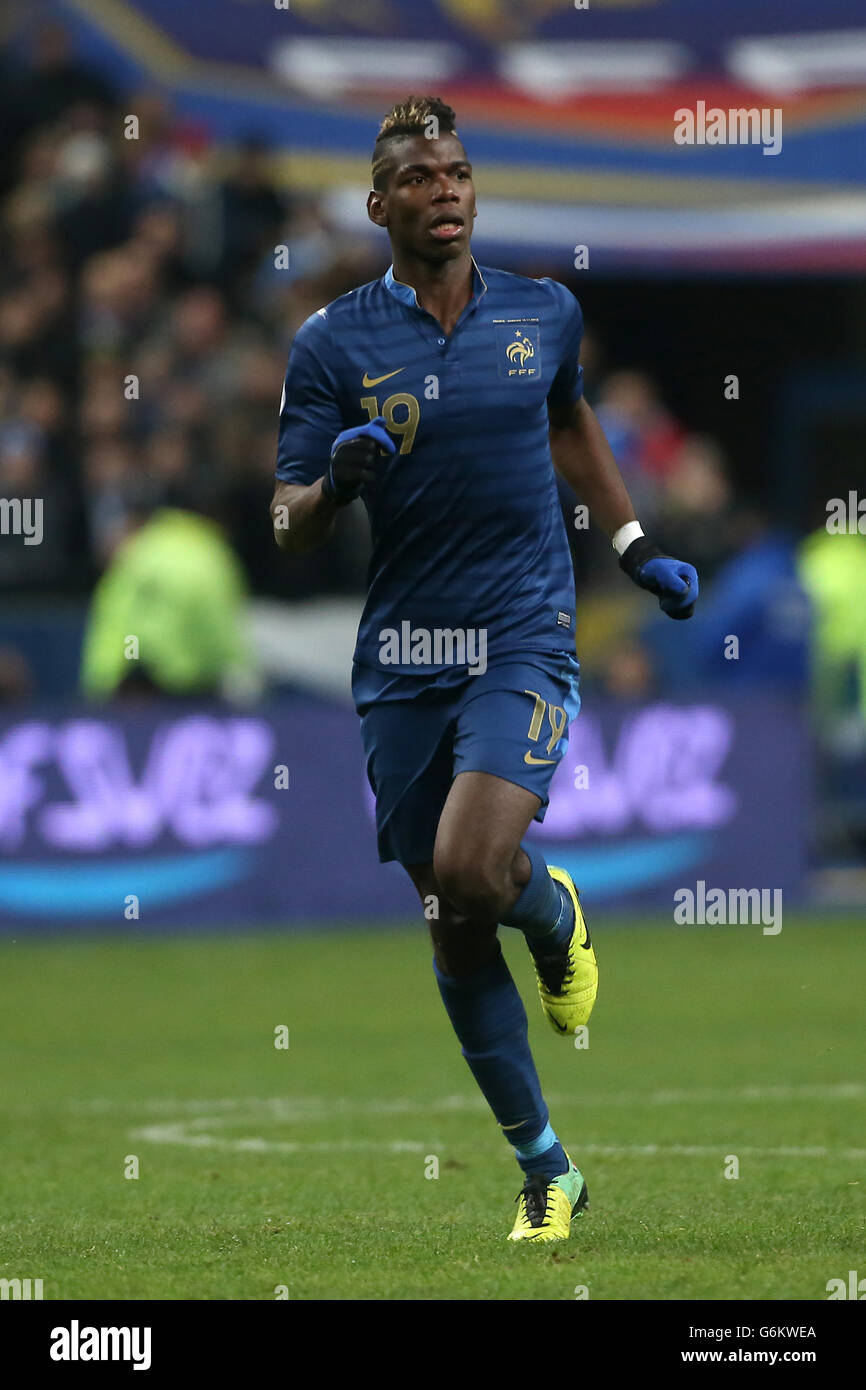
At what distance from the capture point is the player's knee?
6.03 m

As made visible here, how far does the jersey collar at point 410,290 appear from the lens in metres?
6.40

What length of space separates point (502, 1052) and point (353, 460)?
1.50 m

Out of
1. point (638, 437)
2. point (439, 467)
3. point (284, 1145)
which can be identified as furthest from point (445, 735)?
point (638, 437)

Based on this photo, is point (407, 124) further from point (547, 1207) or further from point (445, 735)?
point (547, 1207)

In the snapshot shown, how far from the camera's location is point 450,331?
640cm

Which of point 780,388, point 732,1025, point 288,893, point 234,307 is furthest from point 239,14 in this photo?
point 732,1025

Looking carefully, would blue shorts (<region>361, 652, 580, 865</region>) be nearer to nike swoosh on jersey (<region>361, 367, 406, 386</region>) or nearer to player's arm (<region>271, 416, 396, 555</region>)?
player's arm (<region>271, 416, 396, 555</region>)

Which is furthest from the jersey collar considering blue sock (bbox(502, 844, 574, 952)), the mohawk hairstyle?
blue sock (bbox(502, 844, 574, 952))

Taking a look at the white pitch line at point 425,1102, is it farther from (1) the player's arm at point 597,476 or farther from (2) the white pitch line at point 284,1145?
(1) the player's arm at point 597,476

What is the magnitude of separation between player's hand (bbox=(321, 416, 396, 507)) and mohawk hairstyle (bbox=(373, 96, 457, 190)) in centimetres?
73

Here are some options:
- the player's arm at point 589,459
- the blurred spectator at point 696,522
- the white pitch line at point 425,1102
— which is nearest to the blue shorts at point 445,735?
the player's arm at point 589,459

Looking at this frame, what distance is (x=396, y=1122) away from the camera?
860 cm

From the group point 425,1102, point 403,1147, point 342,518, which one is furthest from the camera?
point 342,518

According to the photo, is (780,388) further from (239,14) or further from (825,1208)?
(825,1208)
